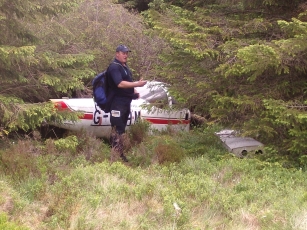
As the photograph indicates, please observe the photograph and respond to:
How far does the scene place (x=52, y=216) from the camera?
4.93 metres

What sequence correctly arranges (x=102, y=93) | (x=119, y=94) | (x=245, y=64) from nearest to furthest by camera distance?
1. (x=245, y=64)
2. (x=119, y=94)
3. (x=102, y=93)

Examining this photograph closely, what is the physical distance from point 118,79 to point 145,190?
2578 mm

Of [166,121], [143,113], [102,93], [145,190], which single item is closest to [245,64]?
[102,93]

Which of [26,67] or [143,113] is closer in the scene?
[26,67]

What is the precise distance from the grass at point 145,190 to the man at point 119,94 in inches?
15.9

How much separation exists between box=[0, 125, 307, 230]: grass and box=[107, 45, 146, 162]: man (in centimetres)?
41

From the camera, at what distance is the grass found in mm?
4953

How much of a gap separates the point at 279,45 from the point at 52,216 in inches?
171

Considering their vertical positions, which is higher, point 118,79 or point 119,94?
point 118,79

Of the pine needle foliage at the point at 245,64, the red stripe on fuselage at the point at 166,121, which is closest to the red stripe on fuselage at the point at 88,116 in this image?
the red stripe on fuselage at the point at 166,121

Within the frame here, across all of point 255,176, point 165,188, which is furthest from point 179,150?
point 165,188

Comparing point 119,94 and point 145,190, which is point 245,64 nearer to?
point 119,94

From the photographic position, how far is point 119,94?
798cm

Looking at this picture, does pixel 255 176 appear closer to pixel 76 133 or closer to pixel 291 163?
pixel 291 163
